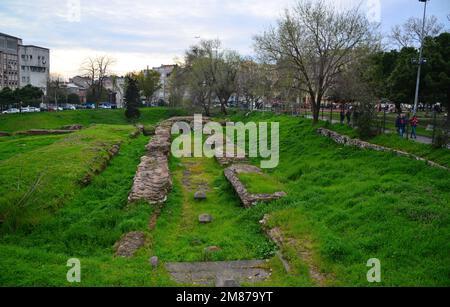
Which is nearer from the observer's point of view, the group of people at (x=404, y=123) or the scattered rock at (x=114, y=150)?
the group of people at (x=404, y=123)

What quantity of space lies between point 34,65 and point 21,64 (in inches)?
94.8

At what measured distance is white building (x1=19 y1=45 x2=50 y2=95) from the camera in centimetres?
7644

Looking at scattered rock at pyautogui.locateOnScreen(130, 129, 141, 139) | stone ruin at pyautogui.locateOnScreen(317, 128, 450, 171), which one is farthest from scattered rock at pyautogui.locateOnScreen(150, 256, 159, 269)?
scattered rock at pyautogui.locateOnScreen(130, 129, 141, 139)

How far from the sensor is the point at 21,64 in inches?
2995

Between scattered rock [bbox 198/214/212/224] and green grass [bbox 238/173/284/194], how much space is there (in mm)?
1679

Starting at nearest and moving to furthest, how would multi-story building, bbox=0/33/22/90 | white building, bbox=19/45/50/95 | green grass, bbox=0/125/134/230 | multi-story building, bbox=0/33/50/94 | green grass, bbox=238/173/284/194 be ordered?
1. green grass, bbox=0/125/134/230
2. green grass, bbox=238/173/284/194
3. multi-story building, bbox=0/33/22/90
4. multi-story building, bbox=0/33/50/94
5. white building, bbox=19/45/50/95

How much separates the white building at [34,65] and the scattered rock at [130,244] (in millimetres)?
73006

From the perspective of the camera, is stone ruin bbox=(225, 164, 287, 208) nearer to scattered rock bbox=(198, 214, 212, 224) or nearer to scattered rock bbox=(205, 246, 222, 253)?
scattered rock bbox=(198, 214, 212, 224)

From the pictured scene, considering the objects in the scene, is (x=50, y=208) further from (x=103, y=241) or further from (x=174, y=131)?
(x=174, y=131)

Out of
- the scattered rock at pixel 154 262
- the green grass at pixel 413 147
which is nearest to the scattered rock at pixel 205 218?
the scattered rock at pixel 154 262

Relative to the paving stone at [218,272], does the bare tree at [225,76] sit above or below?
above

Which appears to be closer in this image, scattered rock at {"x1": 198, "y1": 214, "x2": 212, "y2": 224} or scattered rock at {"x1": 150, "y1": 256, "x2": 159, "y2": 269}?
scattered rock at {"x1": 150, "y1": 256, "x2": 159, "y2": 269}

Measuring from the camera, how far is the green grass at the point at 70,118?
43.8 m

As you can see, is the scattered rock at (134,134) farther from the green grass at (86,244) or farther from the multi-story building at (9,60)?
the multi-story building at (9,60)
